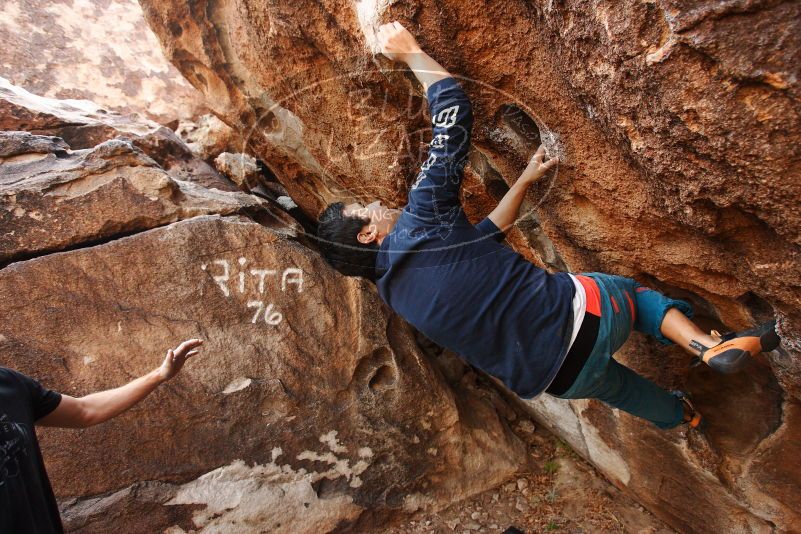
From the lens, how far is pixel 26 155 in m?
2.23

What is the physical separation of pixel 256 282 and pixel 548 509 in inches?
82.5

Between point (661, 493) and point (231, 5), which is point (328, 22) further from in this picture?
point (661, 493)

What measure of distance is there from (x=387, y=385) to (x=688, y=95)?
1.90 meters

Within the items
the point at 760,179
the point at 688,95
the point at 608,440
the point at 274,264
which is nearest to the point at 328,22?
the point at 274,264

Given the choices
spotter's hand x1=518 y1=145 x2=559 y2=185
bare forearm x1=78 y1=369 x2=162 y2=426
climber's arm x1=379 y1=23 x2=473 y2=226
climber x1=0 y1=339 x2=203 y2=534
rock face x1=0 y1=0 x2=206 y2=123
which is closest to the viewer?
climber x1=0 y1=339 x2=203 y2=534

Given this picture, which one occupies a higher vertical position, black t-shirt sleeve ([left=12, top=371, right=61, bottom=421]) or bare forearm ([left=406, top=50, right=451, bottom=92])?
bare forearm ([left=406, top=50, right=451, bottom=92])

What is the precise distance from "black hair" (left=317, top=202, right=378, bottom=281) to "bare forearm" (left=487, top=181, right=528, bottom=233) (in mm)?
502

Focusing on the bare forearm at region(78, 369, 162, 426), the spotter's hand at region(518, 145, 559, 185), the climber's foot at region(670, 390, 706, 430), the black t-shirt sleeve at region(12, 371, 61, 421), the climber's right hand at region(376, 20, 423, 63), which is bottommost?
the climber's foot at region(670, 390, 706, 430)

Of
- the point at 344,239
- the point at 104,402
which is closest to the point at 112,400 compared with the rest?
the point at 104,402

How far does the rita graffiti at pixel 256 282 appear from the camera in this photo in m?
2.21

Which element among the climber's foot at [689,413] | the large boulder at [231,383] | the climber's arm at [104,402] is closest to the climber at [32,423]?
the climber's arm at [104,402]

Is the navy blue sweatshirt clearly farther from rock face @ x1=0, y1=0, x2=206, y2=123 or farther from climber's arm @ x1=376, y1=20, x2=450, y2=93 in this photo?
rock face @ x1=0, y1=0, x2=206, y2=123

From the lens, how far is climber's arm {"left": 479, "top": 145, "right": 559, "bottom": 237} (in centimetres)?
177

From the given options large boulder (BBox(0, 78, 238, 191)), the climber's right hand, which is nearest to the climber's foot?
the climber's right hand
